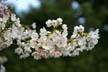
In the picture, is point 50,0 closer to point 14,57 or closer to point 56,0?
point 56,0

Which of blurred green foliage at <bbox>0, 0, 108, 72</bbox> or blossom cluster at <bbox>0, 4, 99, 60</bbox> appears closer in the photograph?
blossom cluster at <bbox>0, 4, 99, 60</bbox>

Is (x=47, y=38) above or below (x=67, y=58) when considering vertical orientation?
below

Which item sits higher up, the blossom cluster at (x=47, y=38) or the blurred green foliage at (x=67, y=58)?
the blurred green foliage at (x=67, y=58)

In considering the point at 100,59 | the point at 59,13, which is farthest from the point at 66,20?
the point at 100,59

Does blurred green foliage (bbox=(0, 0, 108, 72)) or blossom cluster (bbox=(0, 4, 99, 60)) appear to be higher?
blurred green foliage (bbox=(0, 0, 108, 72))
